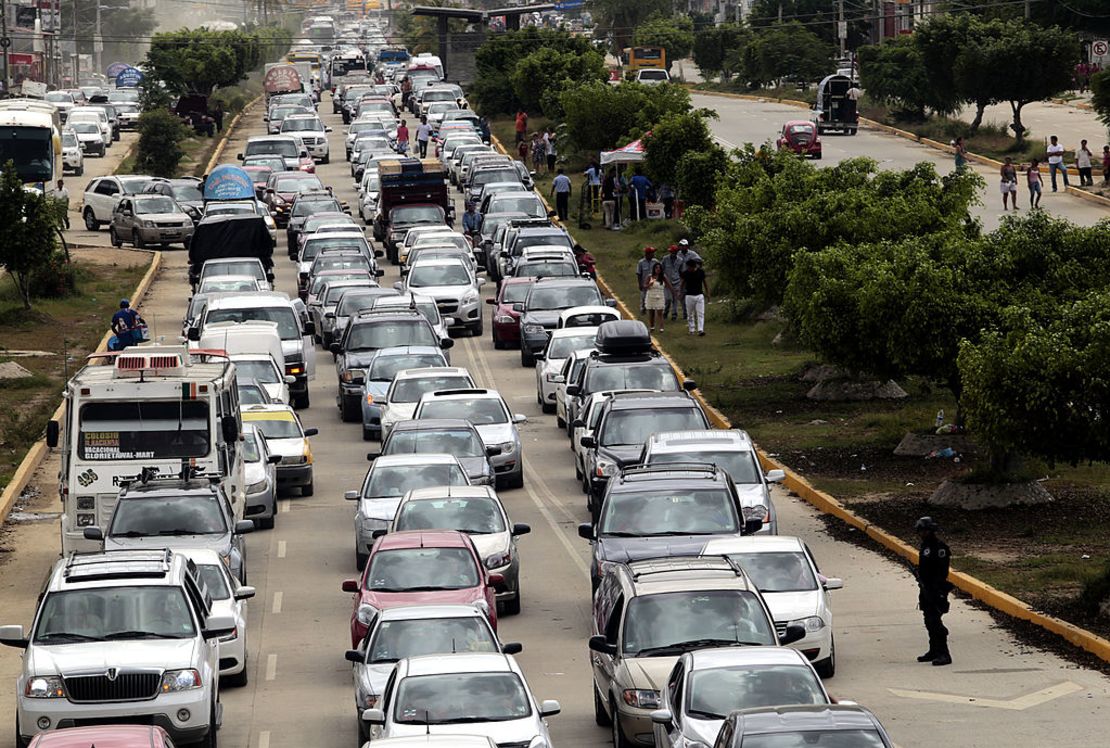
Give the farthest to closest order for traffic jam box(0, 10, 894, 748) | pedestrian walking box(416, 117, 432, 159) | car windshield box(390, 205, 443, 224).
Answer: pedestrian walking box(416, 117, 432, 159), car windshield box(390, 205, 443, 224), traffic jam box(0, 10, 894, 748)

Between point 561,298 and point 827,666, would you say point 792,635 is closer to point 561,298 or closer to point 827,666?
point 827,666

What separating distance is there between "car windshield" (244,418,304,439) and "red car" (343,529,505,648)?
9.38 meters

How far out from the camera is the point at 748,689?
15.3 m

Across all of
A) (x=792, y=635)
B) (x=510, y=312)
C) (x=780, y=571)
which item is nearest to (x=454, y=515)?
(x=780, y=571)

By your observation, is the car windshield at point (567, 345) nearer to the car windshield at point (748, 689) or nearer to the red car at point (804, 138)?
the car windshield at point (748, 689)

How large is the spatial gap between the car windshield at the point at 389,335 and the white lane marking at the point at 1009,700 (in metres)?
→ 19.1

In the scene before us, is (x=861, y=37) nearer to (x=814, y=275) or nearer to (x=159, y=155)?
(x=159, y=155)

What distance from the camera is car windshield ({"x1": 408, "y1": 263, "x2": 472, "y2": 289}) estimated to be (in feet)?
148

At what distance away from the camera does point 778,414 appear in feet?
119

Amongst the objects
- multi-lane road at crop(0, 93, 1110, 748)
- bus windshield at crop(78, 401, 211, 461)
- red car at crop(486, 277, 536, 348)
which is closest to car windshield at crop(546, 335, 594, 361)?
multi-lane road at crop(0, 93, 1110, 748)

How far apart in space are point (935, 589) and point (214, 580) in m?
6.88

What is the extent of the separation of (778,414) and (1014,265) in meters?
8.62

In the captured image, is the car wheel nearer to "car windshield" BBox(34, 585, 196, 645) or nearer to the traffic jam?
the traffic jam

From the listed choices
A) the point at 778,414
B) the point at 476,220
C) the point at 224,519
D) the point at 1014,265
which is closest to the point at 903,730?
the point at 224,519
